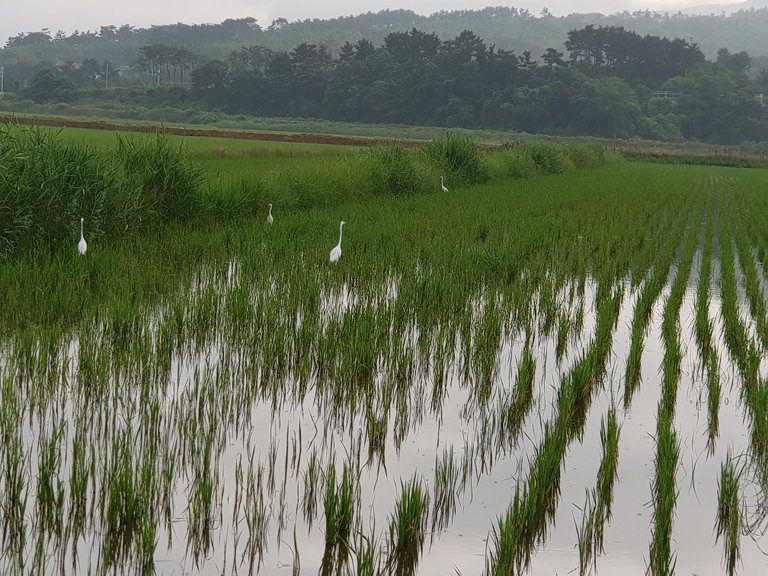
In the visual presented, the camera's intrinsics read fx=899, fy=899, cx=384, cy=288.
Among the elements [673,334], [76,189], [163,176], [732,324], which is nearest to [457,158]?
[163,176]

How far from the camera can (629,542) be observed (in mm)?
3494

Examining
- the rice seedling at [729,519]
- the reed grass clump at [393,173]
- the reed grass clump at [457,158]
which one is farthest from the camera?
the reed grass clump at [457,158]

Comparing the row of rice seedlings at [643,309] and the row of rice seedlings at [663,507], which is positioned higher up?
the row of rice seedlings at [663,507]

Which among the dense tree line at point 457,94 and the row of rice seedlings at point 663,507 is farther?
the dense tree line at point 457,94

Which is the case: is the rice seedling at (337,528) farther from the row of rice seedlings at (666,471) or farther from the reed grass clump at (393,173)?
the reed grass clump at (393,173)

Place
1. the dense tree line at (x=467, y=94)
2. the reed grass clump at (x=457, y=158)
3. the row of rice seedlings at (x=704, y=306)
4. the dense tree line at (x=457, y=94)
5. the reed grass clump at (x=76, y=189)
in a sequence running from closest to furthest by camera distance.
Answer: the row of rice seedlings at (x=704, y=306)
the reed grass clump at (x=76, y=189)
the reed grass clump at (x=457, y=158)
the dense tree line at (x=467, y=94)
the dense tree line at (x=457, y=94)

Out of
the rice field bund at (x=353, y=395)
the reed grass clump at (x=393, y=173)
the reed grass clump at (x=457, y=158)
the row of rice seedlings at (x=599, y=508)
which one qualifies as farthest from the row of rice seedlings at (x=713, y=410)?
the reed grass clump at (x=457, y=158)

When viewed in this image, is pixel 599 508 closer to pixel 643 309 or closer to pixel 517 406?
pixel 517 406

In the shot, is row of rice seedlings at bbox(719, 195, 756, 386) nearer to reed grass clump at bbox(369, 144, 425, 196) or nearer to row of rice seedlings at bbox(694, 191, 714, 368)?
row of rice seedlings at bbox(694, 191, 714, 368)

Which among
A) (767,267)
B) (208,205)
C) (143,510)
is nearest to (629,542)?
(143,510)

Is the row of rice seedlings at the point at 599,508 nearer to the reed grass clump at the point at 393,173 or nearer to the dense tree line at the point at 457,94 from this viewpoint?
the reed grass clump at the point at 393,173

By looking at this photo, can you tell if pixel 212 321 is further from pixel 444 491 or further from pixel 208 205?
pixel 208 205

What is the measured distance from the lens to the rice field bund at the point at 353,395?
332cm

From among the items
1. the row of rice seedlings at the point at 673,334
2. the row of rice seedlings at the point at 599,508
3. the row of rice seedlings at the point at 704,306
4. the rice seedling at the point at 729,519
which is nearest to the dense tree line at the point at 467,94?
the row of rice seedlings at the point at 704,306
